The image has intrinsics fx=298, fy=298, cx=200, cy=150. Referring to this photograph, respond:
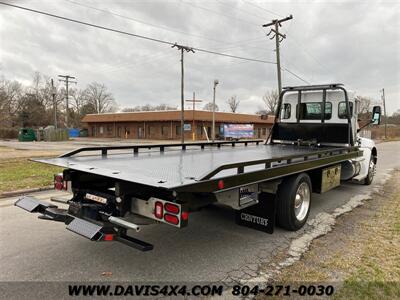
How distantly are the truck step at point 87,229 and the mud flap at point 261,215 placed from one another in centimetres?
228

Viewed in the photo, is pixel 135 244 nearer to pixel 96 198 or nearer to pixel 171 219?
pixel 171 219

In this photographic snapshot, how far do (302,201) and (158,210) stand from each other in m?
2.90

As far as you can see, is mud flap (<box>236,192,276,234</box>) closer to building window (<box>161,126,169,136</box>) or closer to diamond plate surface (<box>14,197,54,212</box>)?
diamond plate surface (<box>14,197,54,212</box>)

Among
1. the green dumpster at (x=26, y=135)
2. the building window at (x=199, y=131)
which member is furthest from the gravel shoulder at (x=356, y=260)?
the green dumpster at (x=26, y=135)

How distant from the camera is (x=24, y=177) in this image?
28.2 ft

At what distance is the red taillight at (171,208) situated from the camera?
300 centimetres

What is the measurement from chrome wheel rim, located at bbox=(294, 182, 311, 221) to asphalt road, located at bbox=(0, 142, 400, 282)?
1.12 ft

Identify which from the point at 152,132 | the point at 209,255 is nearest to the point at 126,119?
the point at 152,132

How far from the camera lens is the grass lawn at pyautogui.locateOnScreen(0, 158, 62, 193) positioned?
752 centimetres

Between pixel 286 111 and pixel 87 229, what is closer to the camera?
pixel 87 229

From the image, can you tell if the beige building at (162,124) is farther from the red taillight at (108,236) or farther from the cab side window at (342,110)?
the red taillight at (108,236)

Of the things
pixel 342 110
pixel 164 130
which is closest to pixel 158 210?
pixel 342 110

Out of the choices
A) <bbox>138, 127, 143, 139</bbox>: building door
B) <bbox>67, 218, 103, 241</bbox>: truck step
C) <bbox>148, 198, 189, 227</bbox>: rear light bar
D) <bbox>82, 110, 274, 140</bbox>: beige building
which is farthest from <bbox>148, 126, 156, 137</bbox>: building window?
<bbox>148, 198, 189, 227</bbox>: rear light bar

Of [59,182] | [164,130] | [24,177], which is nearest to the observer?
[59,182]
